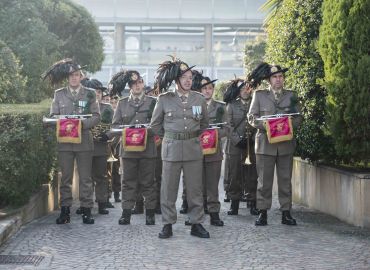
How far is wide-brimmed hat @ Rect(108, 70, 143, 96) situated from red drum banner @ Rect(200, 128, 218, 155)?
3.84ft

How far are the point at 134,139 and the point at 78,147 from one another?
0.75m

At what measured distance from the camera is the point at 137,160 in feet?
33.4

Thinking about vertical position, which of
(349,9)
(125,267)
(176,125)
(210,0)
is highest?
(210,0)

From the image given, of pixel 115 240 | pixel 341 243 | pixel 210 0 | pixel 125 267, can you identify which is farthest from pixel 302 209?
pixel 210 0

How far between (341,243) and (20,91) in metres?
7.23

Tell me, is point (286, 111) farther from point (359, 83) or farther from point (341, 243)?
point (341, 243)

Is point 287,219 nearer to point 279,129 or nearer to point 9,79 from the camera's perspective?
point 279,129

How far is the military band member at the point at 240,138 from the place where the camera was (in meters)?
11.5

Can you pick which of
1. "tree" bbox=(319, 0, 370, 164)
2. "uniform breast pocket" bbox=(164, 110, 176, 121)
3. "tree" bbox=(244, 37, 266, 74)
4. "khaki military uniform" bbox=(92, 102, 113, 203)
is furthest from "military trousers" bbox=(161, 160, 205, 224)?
"tree" bbox=(244, 37, 266, 74)

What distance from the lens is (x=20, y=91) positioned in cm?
1371

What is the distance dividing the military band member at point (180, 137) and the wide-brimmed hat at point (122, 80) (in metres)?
1.33

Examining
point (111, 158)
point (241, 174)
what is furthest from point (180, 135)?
point (111, 158)

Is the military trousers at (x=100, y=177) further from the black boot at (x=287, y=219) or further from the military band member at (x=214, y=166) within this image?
the black boot at (x=287, y=219)

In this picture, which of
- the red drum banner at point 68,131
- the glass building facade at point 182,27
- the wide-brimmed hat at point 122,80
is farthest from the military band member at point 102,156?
the glass building facade at point 182,27
